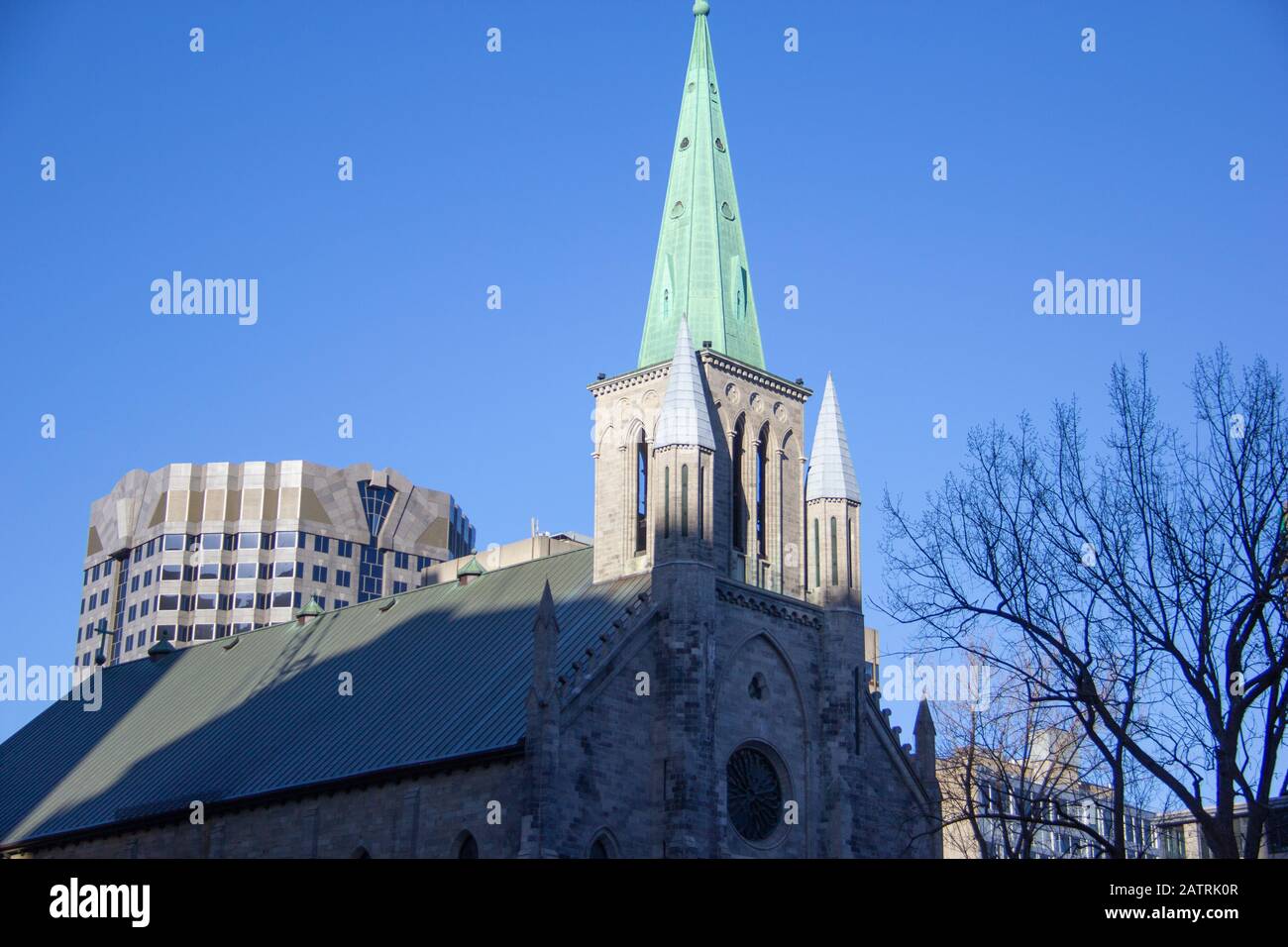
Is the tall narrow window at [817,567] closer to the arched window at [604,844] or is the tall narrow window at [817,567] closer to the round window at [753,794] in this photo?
the round window at [753,794]

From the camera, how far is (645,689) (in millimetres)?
49375

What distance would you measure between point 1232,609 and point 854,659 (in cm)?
2643

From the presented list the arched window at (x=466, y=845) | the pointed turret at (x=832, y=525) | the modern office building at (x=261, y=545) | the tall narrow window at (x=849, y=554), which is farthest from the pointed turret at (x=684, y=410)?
the modern office building at (x=261, y=545)

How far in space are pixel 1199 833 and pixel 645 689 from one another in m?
58.9

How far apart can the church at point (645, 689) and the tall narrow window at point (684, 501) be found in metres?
0.08

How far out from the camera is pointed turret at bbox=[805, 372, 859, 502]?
56.4 m

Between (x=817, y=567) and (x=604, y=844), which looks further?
(x=817, y=567)

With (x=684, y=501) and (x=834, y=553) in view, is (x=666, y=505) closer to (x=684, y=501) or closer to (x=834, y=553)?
(x=684, y=501)

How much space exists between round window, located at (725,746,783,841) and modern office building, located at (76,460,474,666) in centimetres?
9429

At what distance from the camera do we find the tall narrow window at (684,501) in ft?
168

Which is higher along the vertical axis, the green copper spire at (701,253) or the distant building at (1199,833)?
the green copper spire at (701,253)

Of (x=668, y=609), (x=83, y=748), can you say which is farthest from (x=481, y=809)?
(x=83, y=748)

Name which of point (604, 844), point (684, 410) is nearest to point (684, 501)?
point (684, 410)
